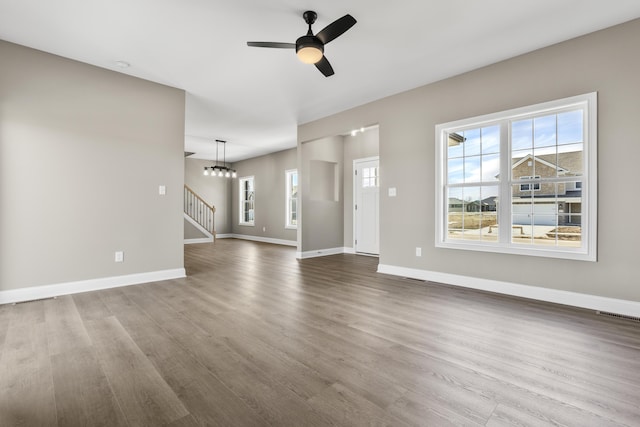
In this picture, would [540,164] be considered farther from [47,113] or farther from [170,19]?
[47,113]

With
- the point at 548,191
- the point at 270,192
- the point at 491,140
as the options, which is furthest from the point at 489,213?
the point at 270,192

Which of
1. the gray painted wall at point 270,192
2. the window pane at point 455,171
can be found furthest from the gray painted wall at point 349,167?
the window pane at point 455,171

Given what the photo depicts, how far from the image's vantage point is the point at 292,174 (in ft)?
29.7

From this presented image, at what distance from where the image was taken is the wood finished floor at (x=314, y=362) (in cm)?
149

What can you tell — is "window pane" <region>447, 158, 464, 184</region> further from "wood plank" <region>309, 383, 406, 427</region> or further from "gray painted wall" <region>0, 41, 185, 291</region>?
"gray painted wall" <region>0, 41, 185, 291</region>

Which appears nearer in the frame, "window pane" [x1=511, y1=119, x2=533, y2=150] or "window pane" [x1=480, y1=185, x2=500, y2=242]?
"window pane" [x1=511, y1=119, x2=533, y2=150]

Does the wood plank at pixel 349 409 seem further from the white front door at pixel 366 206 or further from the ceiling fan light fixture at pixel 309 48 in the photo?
the white front door at pixel 366 206

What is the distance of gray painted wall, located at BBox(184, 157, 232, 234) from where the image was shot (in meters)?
10.5

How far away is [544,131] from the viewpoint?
3.48 m

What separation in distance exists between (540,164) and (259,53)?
3.59 meters

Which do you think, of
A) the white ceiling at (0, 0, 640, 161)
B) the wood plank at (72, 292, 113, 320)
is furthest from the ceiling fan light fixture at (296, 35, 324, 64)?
the wood plank at (72, 292, 113, 320)

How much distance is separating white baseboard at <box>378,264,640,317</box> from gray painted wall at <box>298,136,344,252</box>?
2.47 metres

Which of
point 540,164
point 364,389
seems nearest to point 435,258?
point 540,164

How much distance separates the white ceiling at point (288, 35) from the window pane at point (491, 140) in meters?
0.85
